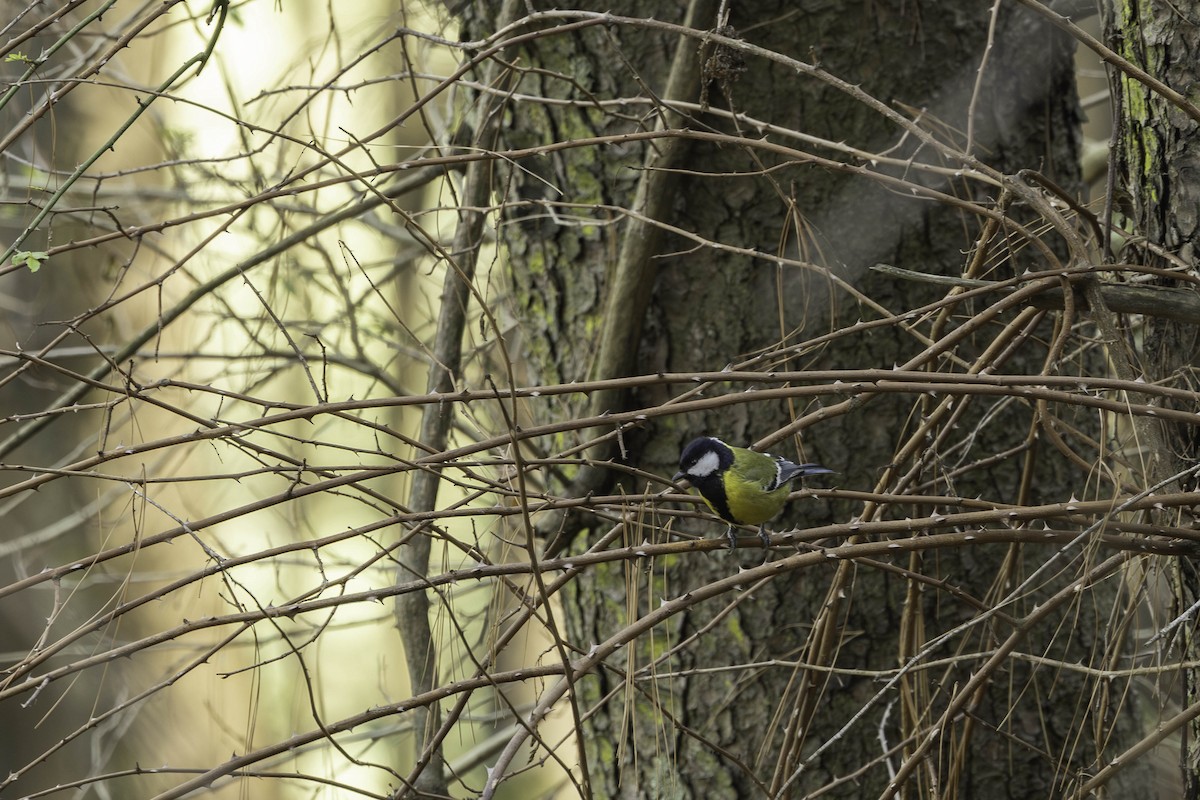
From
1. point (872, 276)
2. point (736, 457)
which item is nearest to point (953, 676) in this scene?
point (736, 457)

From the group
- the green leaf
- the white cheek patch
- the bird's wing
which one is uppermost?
the green leaf

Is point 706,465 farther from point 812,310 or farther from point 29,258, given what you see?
point 29,258

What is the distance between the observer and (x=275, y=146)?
4664mm

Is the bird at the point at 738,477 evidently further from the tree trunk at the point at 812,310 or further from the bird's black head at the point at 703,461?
the tree trunk at the point at 812,310

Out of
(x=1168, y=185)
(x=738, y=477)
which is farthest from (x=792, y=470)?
(x=1168, y=185)

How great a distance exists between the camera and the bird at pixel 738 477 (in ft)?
9.55

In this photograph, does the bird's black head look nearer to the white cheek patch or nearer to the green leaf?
the white cheek patch

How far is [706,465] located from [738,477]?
10 centimetres

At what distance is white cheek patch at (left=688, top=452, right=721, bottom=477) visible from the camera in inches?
116

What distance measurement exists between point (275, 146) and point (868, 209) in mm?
2719

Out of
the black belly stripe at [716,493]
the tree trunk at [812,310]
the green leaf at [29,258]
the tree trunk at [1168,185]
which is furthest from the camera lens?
the tree trunk at [812,310]

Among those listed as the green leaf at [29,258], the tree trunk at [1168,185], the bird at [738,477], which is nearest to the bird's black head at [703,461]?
the bird at [738,477]

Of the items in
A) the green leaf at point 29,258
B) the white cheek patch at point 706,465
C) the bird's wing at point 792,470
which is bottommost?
the bird's wing at point 792,470

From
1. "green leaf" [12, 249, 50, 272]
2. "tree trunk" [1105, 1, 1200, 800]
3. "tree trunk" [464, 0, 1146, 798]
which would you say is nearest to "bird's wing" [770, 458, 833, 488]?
"tree trunk" [464, 0, 1146, 798]
